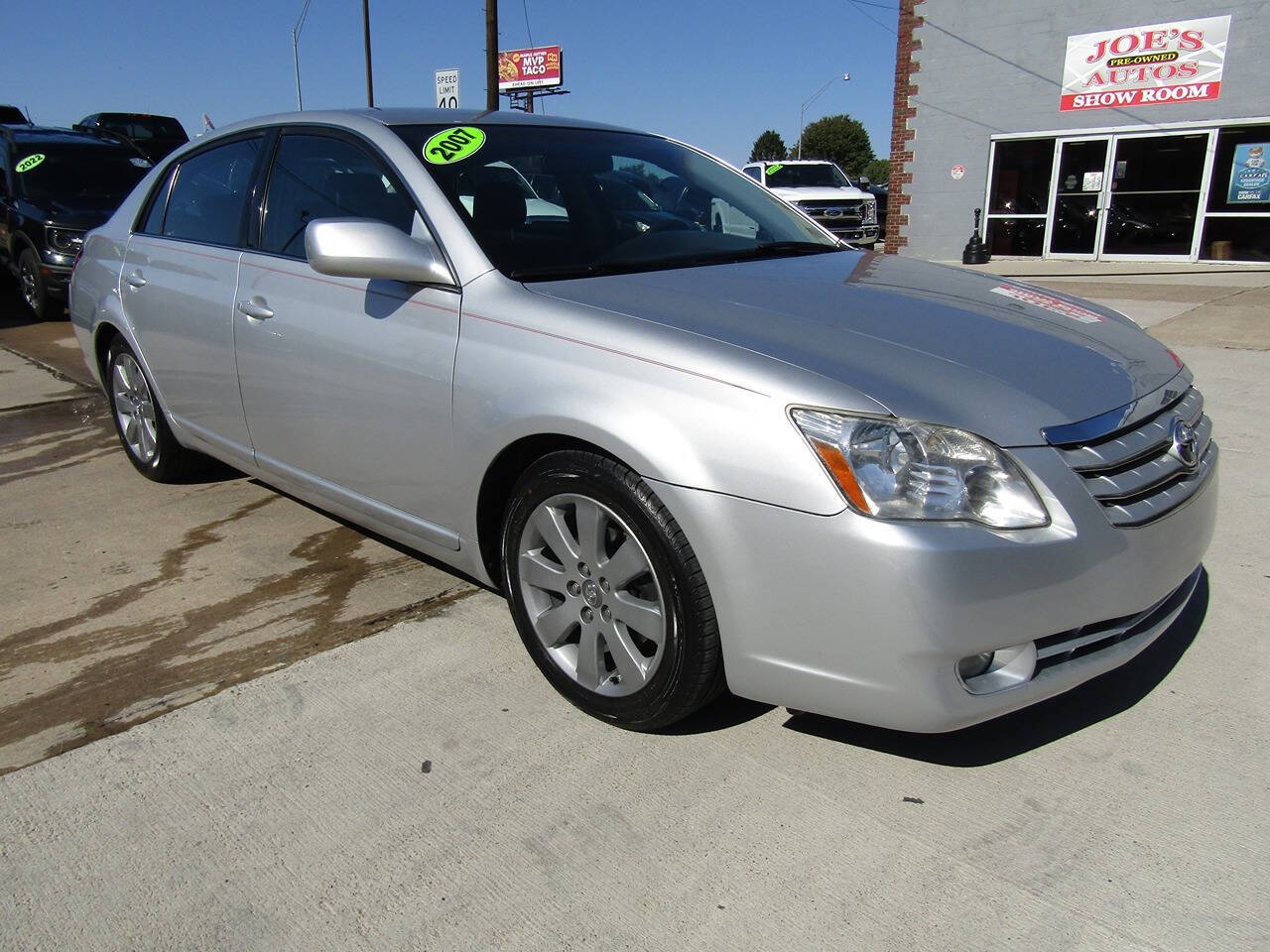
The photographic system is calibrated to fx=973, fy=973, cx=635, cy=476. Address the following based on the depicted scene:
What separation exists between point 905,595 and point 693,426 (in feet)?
1.92

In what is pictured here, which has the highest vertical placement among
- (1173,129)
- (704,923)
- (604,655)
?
(1173,129)

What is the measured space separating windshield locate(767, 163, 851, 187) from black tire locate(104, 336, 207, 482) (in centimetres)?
1512

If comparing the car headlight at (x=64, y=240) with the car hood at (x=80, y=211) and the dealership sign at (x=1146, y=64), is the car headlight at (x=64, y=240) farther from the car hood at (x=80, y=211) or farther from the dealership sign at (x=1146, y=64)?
the dealership sign at (x=1146, y=64)

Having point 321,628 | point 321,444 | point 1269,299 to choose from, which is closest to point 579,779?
point 321,628

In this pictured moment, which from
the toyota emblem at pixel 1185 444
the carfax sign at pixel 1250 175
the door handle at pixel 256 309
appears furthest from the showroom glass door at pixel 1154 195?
the door handle at pixel 256 309

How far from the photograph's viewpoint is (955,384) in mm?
2215

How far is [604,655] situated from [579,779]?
1.12ft

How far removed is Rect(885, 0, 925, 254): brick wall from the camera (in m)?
17.3

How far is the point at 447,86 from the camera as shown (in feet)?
45.2

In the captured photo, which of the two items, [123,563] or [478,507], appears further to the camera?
[123,563]

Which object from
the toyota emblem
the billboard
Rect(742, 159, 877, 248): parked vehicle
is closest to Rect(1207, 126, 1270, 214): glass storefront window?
Rect(742, 159, 877, 248): parked vehicle

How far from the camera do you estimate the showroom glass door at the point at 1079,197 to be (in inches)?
627

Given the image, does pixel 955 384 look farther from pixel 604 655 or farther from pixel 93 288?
pixel 93 288

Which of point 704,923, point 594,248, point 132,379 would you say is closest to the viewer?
point 704,923
